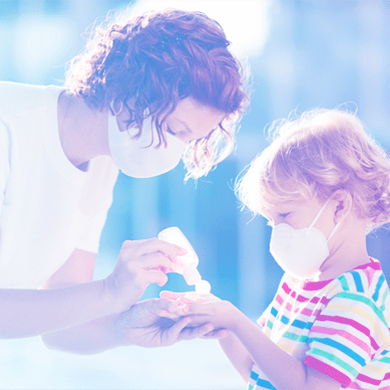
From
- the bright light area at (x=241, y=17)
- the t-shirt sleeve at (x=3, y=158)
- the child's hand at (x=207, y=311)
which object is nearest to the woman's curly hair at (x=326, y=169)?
the child's hand at (x=207, y=311)

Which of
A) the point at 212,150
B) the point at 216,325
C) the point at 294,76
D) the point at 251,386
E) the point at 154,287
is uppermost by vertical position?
the point at 294,76

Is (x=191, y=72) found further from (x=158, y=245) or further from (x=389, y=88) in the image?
(x=389, y=88)

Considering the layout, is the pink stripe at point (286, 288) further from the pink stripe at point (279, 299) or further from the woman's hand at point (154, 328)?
the woman's hand at point (154, 328)

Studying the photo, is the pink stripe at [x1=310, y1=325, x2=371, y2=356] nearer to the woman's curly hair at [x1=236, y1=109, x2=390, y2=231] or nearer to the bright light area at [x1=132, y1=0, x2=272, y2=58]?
the woman's curly hair at [x1=236, y1=109, x2=390, y2=231]

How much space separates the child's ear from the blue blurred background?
2.10 meters

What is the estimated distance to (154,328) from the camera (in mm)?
1234

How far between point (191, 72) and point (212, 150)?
0.32 m

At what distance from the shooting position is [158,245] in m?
1.08

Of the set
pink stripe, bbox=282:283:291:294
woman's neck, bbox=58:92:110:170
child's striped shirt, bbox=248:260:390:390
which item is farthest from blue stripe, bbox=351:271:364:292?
woman's neck, bbox=58:92:110:170

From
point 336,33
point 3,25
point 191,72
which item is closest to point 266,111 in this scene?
point 336,33

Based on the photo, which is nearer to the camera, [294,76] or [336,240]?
[336,240]

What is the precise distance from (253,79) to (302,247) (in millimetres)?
2206

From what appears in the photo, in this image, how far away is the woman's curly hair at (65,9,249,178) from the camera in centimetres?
115

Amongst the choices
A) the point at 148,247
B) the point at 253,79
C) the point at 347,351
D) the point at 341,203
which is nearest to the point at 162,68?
the point at 148,247
